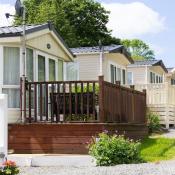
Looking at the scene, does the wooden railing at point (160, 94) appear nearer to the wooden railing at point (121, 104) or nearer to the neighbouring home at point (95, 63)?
the wooden railing at point (121, 104)

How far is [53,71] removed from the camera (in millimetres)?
18844

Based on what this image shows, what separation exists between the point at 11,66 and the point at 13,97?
3.06 ft


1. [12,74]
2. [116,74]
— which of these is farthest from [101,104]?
[116,74]

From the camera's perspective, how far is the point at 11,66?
16.1m

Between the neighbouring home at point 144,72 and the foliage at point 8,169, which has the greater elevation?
the neighbouring home at point 144,72

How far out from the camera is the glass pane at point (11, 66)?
16.0 metres

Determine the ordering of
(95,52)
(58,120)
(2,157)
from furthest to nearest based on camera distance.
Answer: (95,52), (58,120), (2,157)

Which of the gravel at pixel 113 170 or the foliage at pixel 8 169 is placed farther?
the gravel at pixel 113 170

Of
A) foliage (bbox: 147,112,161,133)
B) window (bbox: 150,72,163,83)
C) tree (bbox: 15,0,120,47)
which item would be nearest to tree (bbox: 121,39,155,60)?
tree (bbox: 15,0,120,47)

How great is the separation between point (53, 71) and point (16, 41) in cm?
317

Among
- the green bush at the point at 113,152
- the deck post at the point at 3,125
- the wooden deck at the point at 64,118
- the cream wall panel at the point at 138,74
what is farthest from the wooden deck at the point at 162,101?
the cream wall panel at the point at 138,74

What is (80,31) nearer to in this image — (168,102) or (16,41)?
(168,102)

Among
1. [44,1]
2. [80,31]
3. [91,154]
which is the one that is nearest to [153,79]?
[80,31]

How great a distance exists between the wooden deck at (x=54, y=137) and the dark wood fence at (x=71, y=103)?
0.35 metres
